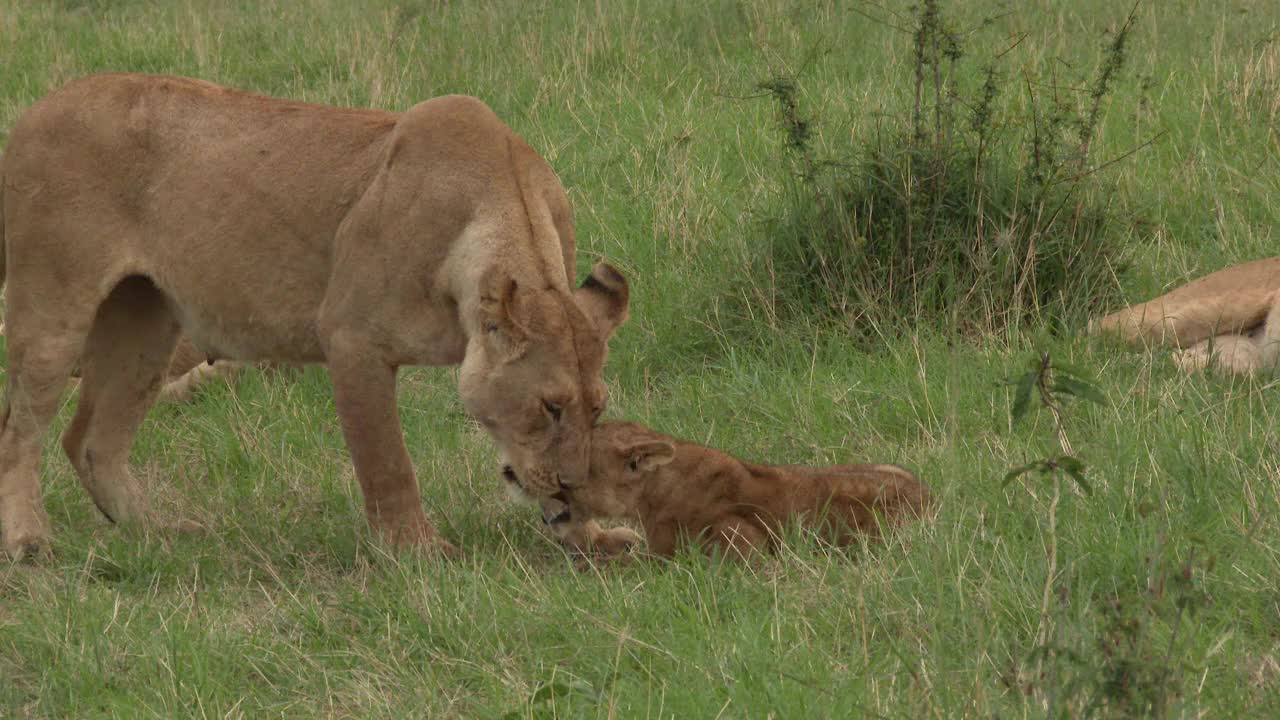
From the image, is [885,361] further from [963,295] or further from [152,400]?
[152,400]

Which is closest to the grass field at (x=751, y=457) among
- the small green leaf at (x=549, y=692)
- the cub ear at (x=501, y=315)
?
the small green leaf at (x=549, y=692)

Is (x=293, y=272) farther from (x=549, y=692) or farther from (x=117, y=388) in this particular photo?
(x=549, y=692)

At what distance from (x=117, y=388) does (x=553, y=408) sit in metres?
2.09

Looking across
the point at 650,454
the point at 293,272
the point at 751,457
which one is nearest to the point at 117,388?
the point at 293,272

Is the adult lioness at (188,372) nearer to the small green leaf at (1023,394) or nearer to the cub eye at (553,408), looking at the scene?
the cub eye at (553,408)

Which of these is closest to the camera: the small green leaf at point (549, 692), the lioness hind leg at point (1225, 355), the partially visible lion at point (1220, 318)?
the small green leaf at point (549, 692)

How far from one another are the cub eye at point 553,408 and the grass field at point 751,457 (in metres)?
0.46

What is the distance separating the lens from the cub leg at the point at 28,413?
18.4ft

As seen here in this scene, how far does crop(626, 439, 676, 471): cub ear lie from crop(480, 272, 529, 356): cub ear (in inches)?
21.0

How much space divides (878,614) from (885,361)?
240 centimetres

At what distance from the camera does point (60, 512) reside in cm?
614

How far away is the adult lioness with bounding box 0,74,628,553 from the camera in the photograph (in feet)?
15.9

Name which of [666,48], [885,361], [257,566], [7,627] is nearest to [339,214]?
[257,566]

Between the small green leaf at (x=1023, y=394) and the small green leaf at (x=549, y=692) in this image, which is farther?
the small green leaf at (x=549, y=692)
